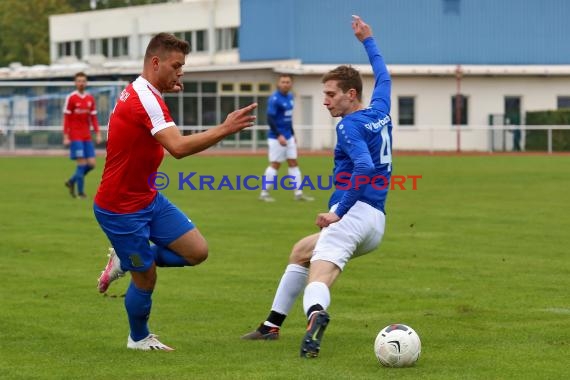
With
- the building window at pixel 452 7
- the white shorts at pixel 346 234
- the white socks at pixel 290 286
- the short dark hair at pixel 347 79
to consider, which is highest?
the building window at pixel 452 7

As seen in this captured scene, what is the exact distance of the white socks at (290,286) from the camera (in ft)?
29.5

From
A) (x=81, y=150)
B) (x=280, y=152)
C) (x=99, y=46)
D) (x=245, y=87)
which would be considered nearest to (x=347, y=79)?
(x=280, y=152)

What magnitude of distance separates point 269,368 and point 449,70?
5039 centimetres

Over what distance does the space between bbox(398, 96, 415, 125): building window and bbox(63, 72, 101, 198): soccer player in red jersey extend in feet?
117

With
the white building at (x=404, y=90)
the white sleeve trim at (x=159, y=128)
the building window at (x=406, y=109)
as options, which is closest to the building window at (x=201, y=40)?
the white building at (x=404, y=90)

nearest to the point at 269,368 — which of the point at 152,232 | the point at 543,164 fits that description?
→ the point at 152,232

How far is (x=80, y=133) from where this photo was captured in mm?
24438

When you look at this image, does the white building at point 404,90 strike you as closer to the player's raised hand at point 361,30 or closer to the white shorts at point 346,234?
the player's raised hand at point 361,30

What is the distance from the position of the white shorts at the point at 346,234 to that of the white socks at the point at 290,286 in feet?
1.61

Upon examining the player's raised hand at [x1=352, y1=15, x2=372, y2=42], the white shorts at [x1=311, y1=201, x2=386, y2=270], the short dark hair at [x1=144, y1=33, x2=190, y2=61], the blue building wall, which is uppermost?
the blue building wall

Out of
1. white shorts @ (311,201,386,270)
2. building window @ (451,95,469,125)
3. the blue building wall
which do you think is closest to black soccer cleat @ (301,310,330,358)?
white shorts @ (311,201,386,270)

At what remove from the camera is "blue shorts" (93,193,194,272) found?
28.1 ft

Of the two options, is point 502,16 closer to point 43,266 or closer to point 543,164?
point 543,164

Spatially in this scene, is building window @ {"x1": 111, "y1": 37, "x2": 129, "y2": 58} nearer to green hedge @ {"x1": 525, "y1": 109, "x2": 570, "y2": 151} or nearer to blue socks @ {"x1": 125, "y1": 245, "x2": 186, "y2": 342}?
green hedge @ {"x1": 525, "y1": 109, "x2": 570, "y2": 151}
